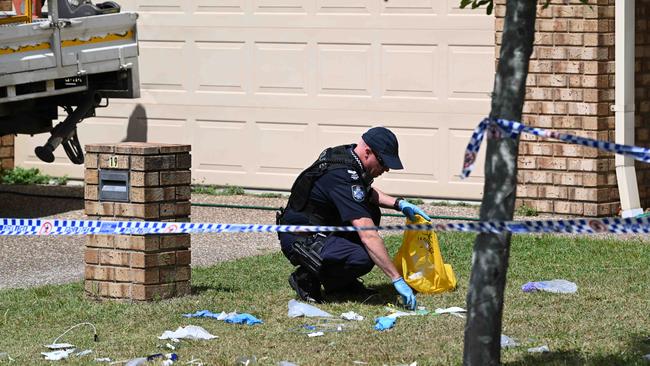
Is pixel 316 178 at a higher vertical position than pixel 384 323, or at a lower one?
higher

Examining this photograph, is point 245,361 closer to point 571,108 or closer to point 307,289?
point 307,289

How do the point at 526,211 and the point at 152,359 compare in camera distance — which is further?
the point at 526,211

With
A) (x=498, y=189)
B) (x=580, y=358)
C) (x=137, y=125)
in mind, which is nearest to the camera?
(x=498, y=189)

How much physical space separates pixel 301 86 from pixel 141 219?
5.11 metres

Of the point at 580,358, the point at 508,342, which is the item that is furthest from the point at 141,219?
the point at 580,358

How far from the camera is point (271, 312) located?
798 cm

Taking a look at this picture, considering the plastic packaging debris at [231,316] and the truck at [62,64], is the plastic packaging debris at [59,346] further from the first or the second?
the truck at [62,64]

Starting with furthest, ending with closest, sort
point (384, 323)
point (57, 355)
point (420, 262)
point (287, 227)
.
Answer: point (420, 262)
point (384, 323)
point (287, 227)
point (57, 355)

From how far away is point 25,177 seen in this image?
14.5 metres

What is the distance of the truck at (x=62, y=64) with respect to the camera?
37.3 ft

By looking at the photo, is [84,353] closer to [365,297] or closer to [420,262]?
[365,297]

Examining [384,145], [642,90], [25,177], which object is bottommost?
[25,177]

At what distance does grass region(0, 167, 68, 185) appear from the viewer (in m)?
14.4

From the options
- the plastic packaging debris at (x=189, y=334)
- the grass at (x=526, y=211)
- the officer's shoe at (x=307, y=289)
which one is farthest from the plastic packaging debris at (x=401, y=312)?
A: the grass at (x=526, y=211)
